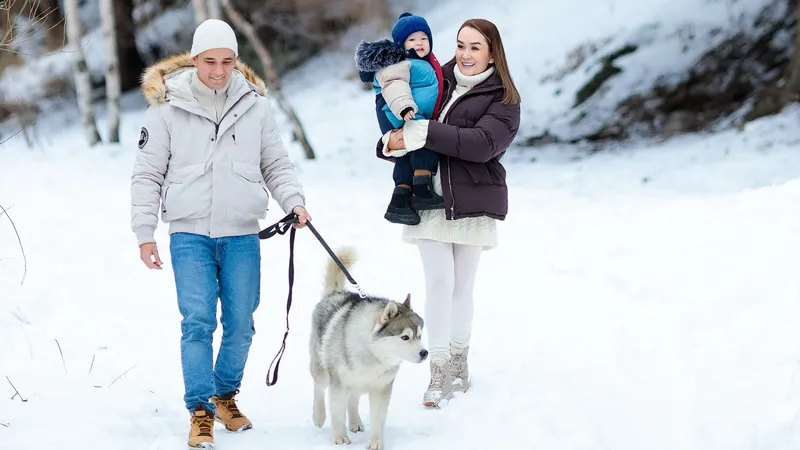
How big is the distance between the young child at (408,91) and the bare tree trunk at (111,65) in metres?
11.1

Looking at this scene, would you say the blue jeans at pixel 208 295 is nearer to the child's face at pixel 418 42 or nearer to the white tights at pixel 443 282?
the white tights at pixel 443 282

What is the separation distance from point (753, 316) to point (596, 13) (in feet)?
34.0

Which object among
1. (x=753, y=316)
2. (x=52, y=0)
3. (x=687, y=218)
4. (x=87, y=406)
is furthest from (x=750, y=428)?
(x=52, y=0)

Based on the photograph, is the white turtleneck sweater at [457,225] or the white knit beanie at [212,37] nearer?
the white knit beanie at [212,37]

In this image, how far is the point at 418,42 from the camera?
14.9ft

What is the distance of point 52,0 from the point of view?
19.2 metres

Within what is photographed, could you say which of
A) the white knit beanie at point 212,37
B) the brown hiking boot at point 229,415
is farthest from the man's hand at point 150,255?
the white knit beanie at point 212,37

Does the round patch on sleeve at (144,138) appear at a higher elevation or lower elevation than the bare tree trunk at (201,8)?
lower

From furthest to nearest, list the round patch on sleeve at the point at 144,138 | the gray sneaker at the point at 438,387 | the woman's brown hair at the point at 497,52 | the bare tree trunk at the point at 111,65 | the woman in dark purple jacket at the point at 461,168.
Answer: the bare tree trunk at the point at 111,65 → the gray sneaker at the point at 438,387 → the woman's brown hair at the point at 497,52 → the woman in dark purple jacket at the point at 461,168 → the round patch on sleeve at the point at 144,138

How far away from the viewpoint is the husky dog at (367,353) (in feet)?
13.5

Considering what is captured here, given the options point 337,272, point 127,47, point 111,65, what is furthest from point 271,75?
point 337,272

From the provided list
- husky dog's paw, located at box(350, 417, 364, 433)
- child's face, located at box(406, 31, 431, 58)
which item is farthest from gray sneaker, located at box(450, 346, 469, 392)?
child's face, located at box(406, 31, 431, 58)

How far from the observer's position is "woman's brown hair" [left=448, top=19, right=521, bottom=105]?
461 cm

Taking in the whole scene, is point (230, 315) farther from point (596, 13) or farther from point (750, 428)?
point (596, 13)
